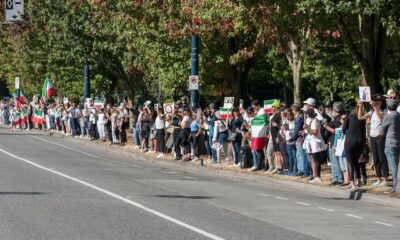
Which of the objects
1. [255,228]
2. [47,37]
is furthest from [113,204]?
[47,37]

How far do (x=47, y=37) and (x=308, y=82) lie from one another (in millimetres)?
17486

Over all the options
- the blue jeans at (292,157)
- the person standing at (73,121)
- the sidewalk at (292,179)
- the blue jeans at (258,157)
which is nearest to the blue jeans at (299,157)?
the blue jeans at (292,157)

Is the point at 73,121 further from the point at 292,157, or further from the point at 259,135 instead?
the point at 292,157

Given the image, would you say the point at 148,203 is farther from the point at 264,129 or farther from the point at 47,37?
the point at 47,37

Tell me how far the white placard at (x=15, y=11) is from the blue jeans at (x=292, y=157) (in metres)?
35.0

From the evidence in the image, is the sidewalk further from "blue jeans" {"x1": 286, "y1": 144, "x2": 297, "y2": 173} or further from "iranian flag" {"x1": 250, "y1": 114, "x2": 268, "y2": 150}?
"iranian flag" {"x1": 250, "y1": 114, "x2": 268, "y2": 150}

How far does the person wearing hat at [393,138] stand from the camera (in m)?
18.9

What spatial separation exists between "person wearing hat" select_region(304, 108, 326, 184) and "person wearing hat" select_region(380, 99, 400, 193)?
2.71m

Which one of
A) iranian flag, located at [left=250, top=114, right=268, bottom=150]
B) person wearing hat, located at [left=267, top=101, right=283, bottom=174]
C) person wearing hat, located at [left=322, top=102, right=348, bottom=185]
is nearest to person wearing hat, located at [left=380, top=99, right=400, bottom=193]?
person wearing hat, located at [left=322, top=102, right=348, bottom=185]

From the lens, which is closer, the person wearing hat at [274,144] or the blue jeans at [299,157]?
the blue jeans at [299,157]

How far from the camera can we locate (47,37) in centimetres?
5122

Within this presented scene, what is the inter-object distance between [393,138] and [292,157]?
4.65 m

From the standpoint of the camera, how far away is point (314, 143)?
21672 millimetres

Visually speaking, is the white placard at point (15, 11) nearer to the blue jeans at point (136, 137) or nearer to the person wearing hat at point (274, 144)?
the blue jeans at point (136, 137)
